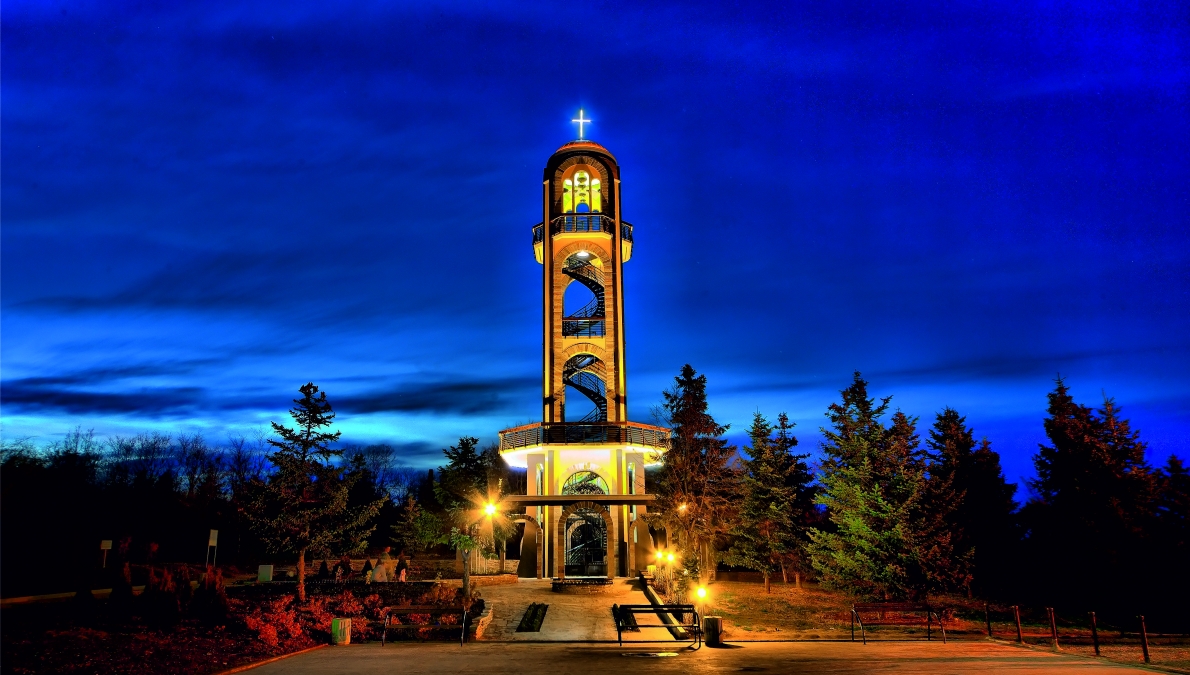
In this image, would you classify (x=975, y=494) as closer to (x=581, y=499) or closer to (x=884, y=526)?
(x=884, y=526)

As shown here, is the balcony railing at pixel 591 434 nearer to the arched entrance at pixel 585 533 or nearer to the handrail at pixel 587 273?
the arched entrance at pixel 585 533

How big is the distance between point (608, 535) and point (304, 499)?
1604cm

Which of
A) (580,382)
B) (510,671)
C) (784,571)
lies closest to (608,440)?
(580,382)

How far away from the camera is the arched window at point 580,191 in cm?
4522

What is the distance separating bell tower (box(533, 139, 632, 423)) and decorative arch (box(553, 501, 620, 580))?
17.5 ft

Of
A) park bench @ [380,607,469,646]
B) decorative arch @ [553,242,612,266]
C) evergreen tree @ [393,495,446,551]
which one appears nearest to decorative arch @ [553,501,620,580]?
evergreen tree @ [393,495,446,551]

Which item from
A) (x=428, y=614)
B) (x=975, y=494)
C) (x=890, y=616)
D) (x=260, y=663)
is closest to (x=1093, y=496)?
(x=975, y=494)

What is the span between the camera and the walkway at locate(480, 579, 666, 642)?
65.6 feet

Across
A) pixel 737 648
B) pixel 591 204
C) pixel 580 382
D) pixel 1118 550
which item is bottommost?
pixel 737 648

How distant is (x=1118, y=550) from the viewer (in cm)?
2806

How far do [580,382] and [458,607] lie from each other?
2359 centimetres

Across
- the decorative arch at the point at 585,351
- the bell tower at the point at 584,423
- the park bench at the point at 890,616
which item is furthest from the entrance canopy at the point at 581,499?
the park bench at the point at 890,616

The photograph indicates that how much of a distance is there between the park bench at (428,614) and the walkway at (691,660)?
575 mm

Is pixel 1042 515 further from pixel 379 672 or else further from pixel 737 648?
pixel 379 672
